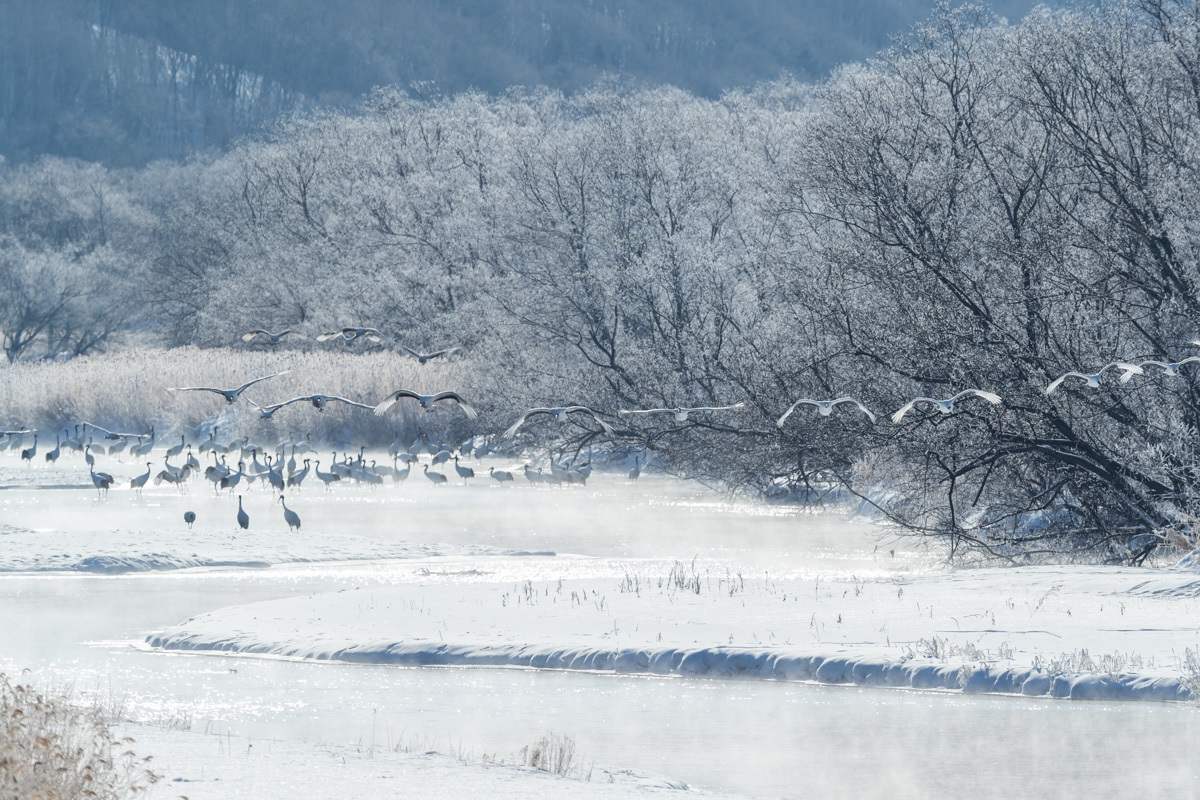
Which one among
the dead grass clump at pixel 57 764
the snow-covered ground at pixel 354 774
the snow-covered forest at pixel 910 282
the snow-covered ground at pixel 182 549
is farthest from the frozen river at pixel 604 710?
the snow-covered forest at pixel 910 282

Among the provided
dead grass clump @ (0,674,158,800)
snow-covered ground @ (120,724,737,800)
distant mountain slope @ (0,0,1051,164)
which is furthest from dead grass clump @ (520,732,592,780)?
distant mountain slope @ (0,0,1051,164)

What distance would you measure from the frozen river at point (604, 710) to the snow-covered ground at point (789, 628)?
271mm

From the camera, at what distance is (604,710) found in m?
11.2

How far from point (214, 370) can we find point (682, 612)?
26.3 meters

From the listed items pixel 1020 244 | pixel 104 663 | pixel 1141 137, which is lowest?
pixel 104 663

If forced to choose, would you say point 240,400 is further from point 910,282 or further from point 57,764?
point 57,764

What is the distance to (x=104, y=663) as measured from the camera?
12633 millimetres

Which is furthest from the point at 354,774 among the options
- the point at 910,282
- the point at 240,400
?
the point at 240,400

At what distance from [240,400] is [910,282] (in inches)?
822

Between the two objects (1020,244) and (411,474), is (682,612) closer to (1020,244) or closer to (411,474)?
(1020,244)

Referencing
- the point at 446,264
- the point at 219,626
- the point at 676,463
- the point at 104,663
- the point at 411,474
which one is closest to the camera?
the point at 104,663

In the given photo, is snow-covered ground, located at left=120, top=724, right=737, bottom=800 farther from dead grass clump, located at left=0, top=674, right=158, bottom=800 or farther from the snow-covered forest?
the snow-covered forest

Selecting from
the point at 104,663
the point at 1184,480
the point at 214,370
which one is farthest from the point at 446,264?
the point at 104,663

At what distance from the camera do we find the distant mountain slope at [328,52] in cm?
13762
